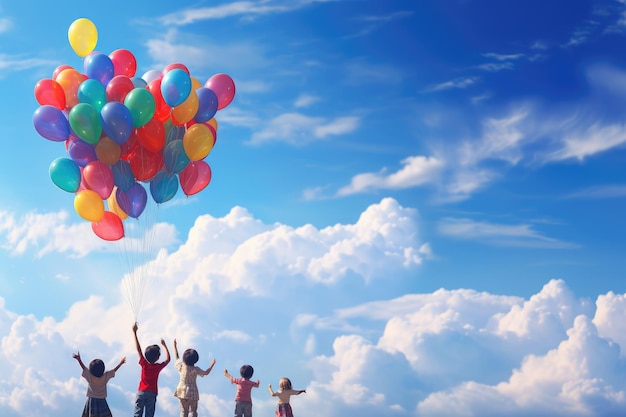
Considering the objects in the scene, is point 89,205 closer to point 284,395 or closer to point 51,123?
point 51,123

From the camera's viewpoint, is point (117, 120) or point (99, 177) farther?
point (99, 177)

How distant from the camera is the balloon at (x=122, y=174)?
13.2 meters

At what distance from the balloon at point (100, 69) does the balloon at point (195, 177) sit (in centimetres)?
231

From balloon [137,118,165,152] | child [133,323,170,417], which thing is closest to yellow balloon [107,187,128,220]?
balloon [137,118,165,152]

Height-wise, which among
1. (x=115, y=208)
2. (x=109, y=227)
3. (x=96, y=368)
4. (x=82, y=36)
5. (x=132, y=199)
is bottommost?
(x=96, y=368)

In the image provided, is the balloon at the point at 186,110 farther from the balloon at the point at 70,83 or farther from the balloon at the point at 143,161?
the balloon at the point at 70,83

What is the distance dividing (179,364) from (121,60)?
6197 mm

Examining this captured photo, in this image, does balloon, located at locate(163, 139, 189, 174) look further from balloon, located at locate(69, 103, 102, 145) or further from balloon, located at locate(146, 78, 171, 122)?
balloon, located at locate(69, 103, 102, 145)

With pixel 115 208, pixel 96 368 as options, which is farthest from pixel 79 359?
pixel 115 208

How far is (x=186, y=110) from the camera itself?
519 inches

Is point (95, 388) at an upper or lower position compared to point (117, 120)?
lower

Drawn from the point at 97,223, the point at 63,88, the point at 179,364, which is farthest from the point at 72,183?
the point at 179,364

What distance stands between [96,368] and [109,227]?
3.23 m

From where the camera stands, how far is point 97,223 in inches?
534
